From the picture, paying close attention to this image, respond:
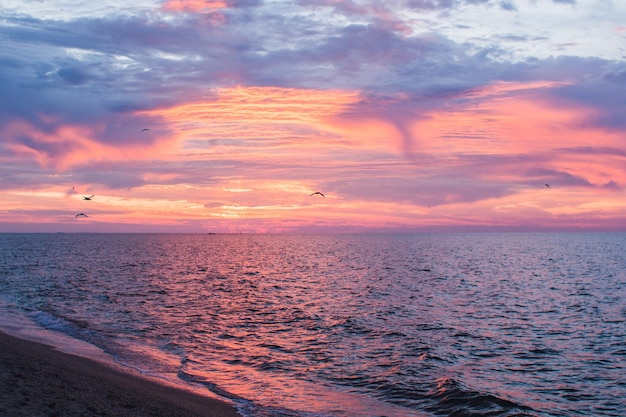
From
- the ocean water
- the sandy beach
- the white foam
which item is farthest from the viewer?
the white foam

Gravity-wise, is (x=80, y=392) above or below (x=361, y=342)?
above

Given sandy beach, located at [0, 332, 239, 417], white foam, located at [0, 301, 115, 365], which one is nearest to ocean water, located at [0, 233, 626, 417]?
white foam, located at [0, 301, 115, 365]

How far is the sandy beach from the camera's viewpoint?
48.0 ft

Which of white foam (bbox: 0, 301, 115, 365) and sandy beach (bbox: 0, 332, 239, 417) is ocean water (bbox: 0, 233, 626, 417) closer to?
white foam (bbox: 0, 301, 115, 365)

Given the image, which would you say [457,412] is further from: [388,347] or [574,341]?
[574,341]

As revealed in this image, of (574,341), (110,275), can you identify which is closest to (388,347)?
(574,341)

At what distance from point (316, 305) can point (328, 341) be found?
16.2 m

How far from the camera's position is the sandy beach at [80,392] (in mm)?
14641

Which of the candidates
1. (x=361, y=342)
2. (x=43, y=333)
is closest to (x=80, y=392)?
(x=43, y=333)

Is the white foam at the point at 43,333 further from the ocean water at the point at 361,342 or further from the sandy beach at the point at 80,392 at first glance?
the sandy beach at the point at 80,392

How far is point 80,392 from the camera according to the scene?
16.7 m

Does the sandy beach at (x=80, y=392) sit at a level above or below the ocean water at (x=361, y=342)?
above

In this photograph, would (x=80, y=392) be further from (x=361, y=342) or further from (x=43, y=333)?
(x=361, y=342)

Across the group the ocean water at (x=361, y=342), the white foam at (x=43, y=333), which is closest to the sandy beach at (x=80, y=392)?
the ocean water at (x=361, y=342)
